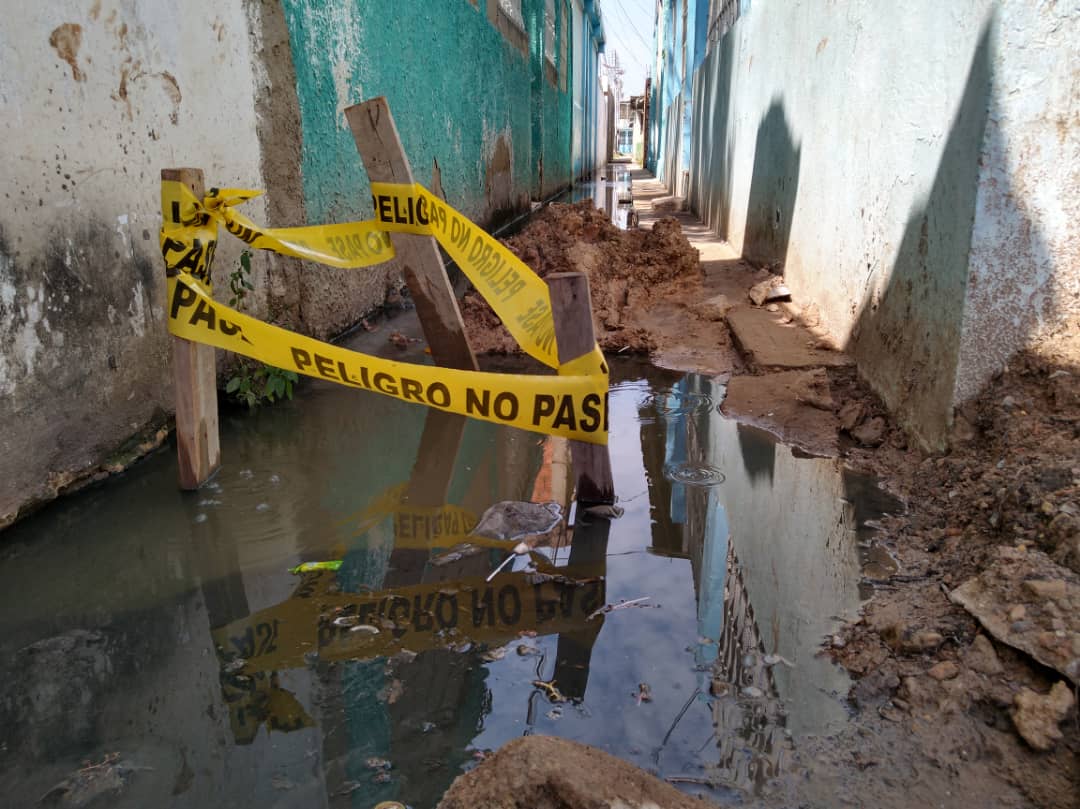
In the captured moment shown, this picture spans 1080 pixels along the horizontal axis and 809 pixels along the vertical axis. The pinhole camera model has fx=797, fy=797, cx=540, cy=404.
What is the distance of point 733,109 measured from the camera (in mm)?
10328

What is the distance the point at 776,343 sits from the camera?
4.66m

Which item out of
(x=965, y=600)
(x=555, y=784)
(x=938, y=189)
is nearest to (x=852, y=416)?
(x=938, y=189)

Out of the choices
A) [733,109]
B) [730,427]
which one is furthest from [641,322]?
[733,109]

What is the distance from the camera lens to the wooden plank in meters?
3.48

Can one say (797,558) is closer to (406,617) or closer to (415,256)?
(406,617)

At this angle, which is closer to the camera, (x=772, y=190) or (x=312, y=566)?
(x=312, y=566)

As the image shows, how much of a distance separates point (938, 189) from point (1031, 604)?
1.83m

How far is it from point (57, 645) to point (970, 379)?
2.96m

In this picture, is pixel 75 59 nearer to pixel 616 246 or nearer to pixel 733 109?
pixel 616 246

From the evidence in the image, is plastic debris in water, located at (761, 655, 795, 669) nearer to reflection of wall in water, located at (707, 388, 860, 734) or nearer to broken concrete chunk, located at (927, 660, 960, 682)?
reflection of wall in water, located at (707, 388, 860, 734)

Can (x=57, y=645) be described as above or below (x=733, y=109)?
below

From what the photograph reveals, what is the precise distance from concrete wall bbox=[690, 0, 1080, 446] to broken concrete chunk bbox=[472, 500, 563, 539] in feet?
4.83

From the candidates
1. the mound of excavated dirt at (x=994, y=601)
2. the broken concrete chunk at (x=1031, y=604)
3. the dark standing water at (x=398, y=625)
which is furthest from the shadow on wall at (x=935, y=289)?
the broken concrete chunk at (x=1031, y=604)

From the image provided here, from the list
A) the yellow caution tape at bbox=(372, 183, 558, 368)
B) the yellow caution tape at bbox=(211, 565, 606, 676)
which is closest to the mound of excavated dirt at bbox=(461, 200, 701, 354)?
the yellow caution tape at bbox=(372, 183, 558, 368)
